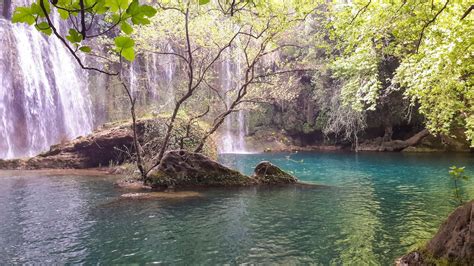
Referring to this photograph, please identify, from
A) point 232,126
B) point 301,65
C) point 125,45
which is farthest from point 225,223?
point 232,126

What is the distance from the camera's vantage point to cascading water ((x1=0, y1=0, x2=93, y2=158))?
27.5 metres

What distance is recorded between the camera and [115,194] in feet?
45.5

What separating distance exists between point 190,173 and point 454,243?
1180 cm

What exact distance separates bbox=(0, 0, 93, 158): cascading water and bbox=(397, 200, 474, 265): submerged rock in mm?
27797

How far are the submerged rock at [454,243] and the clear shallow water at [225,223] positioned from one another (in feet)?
6.61

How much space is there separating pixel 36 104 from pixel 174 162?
18.5 metres

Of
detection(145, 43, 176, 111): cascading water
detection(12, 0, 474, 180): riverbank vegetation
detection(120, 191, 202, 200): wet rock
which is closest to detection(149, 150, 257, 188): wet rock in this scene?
detection(12, 0, 474, 180): riverbank vegetation

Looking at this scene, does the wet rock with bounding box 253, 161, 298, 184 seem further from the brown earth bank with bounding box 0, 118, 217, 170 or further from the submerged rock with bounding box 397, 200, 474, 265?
the submerged rock with bounding box 397, 200, 474, 265

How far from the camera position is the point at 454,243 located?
476 cm

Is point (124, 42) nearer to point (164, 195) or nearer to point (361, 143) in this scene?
point (164, 195)

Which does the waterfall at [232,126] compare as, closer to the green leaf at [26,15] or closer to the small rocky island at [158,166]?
the small rocky island at [158,166]

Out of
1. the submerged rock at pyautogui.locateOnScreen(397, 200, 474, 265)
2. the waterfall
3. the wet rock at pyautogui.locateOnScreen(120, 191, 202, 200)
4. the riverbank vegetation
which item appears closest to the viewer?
the submerged rock at pyautogui.locateOnScreen(397, 200, 474, 265)

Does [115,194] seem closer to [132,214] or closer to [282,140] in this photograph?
[132,214]

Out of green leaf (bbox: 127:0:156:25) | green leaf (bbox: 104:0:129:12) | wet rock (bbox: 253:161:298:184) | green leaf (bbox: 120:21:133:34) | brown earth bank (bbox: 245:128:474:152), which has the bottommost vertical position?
wet rock (bbox: 253:161:298:184)
